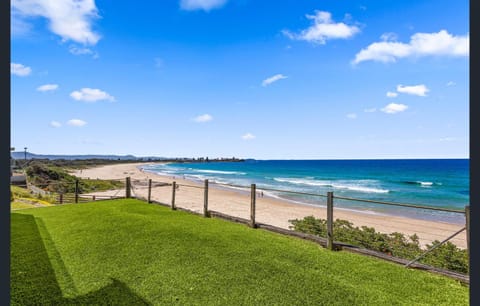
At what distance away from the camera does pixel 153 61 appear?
523 inches

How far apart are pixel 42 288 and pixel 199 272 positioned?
6.55 ft

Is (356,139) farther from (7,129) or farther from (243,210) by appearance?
(7,129)

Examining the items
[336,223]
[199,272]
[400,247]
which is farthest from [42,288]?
[336,223]

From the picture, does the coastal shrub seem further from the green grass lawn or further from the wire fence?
the green grass lawn

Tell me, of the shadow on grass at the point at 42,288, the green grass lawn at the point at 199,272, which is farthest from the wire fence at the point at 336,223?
the shadow on grass at the point at 42,288

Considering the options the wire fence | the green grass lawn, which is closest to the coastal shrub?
the wire fence

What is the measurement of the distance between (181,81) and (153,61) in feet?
12.4

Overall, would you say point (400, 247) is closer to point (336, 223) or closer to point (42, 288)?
point (336, 223)

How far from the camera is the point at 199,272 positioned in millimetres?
3715

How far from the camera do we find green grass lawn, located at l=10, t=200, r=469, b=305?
3.08m

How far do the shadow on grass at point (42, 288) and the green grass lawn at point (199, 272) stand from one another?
0.01 metres

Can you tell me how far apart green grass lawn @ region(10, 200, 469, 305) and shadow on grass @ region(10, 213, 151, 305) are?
12mm

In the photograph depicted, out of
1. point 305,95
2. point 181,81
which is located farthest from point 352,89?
point 181,81

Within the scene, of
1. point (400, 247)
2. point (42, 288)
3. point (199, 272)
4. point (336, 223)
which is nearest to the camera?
point (42, 288)
